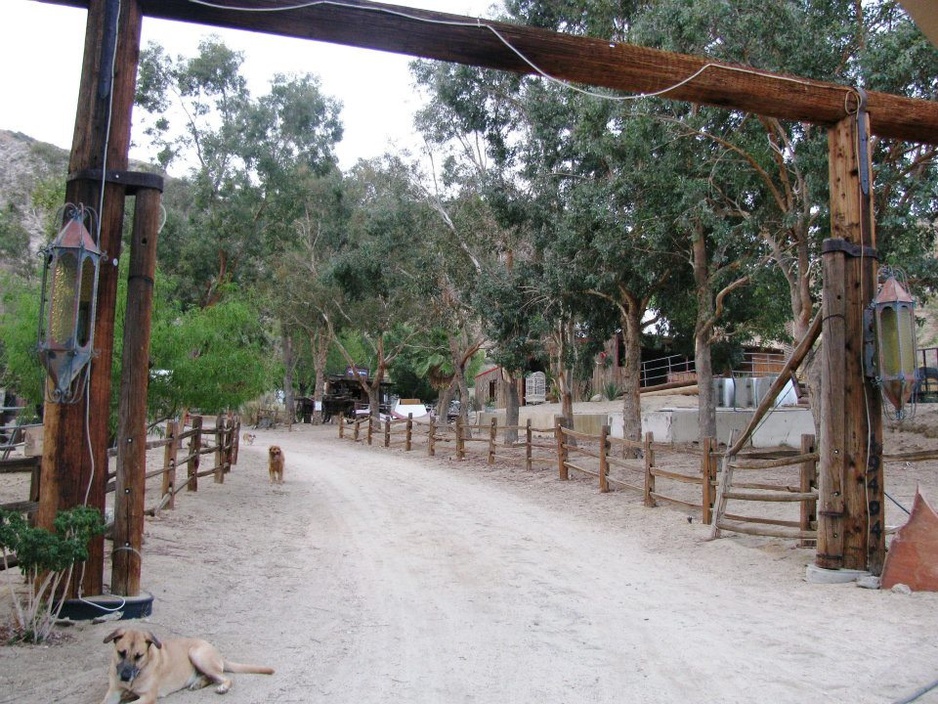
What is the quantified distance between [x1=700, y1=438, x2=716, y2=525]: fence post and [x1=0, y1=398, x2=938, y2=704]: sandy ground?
27cm

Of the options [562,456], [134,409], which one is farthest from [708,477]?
[134,409]

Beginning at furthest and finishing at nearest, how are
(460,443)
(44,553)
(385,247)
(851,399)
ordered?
(385,247)
(460,443)
(851,399)
(44,553)

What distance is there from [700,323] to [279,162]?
19.7m

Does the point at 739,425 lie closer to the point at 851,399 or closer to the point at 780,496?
the point at 780,496

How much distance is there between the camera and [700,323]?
15305mm

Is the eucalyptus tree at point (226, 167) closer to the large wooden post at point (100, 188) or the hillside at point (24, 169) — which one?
the hillside at point (24, 169)

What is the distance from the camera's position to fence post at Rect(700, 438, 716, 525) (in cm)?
977

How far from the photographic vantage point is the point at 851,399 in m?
6.53

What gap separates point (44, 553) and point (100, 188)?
241cm

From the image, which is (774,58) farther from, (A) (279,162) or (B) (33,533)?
(A) (279,162)

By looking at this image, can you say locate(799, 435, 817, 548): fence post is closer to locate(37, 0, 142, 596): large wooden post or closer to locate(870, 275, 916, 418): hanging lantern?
locate(870, 275, 916, 418): hanging lantern

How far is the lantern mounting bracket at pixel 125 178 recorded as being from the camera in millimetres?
5020

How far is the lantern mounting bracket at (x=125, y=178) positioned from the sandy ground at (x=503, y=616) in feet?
9.81

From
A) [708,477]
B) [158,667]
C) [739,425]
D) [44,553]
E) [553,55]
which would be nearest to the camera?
[158,667]
